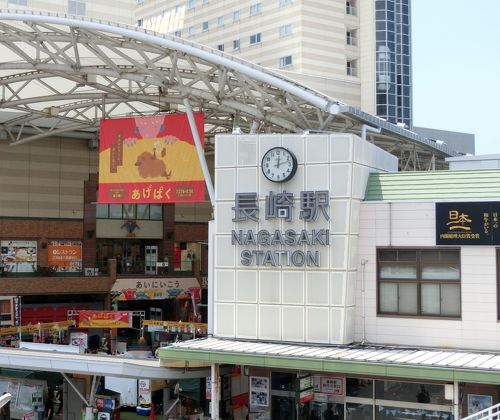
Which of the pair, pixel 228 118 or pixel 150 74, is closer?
pixel 150 74

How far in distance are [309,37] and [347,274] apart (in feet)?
152

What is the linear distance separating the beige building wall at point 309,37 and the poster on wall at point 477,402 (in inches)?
1647

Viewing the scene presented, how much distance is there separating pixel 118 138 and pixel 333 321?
14.3 meters

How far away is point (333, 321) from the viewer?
21.0 metres

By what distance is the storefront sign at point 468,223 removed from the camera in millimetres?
20203

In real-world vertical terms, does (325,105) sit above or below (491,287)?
above

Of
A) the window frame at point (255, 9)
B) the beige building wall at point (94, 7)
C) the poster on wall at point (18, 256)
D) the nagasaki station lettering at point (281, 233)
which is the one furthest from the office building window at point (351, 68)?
the nagasaki station lettering at point (281, 233)

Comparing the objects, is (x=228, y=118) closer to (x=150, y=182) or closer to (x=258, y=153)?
(x=150, y=182)

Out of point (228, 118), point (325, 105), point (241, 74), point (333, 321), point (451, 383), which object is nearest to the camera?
point (451, 383)

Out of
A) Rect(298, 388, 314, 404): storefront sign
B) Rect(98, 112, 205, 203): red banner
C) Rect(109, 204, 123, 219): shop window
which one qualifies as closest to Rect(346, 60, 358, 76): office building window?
Rect(109, 204, 123, 219): shop window

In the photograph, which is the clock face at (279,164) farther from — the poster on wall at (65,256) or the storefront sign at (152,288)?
the storefront sign at (152,288)

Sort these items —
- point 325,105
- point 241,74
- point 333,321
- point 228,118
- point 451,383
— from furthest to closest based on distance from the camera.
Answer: point 228,118 → point 241,74 → point 325,105 → point 333,321 → point 451,383

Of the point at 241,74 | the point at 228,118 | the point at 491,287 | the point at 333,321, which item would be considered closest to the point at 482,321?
the point at 491,287

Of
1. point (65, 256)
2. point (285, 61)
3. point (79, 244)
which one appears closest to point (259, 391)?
point (65, 256)
